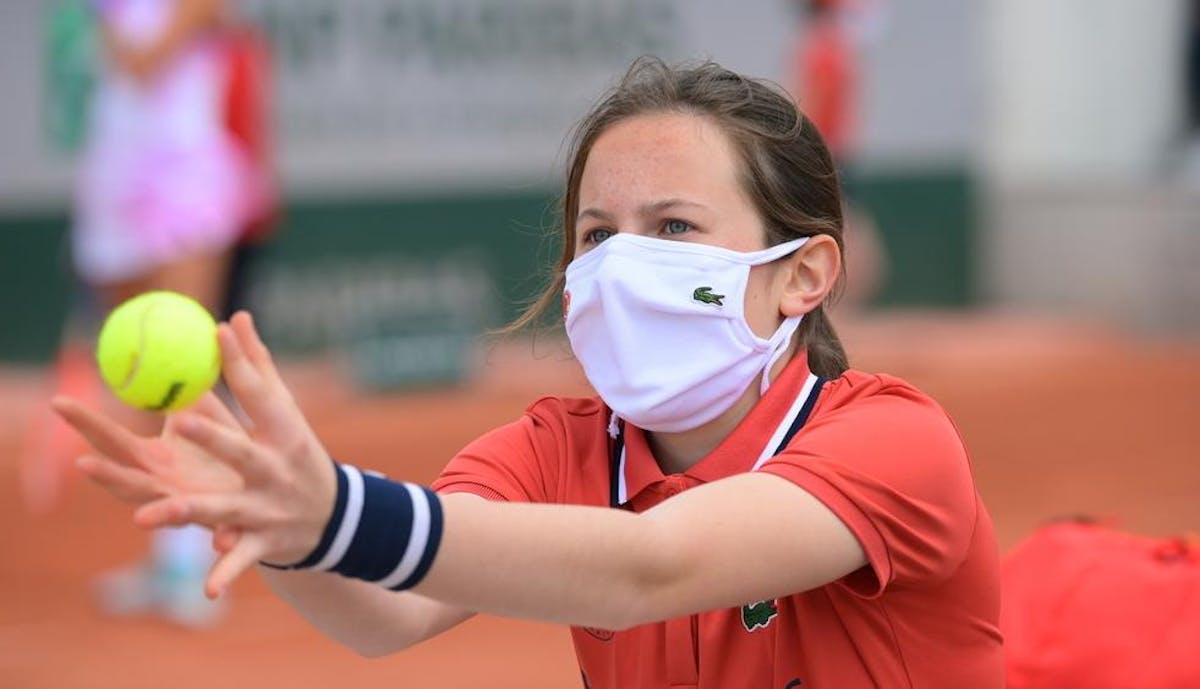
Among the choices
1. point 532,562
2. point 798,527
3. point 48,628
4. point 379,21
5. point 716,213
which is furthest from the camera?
point 379,21

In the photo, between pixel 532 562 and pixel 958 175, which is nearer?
pixel 532 562

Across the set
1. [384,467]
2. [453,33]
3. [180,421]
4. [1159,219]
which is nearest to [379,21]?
[453,33]

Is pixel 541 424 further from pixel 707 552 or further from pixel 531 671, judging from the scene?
pixel 531 671

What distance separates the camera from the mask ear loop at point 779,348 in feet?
8.62

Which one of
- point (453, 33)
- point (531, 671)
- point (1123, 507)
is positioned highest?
point (453, 33)

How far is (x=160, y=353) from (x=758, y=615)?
2.94 feet

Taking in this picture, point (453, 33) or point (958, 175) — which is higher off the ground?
point (453, 33)

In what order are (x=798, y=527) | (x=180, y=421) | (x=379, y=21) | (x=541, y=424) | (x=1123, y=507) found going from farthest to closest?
1. (x=379, y=21)
2. (x=1123, y=507)
3. (x=541, y=424)
4. (x=798, y=527)
5. (x=180, y=421)

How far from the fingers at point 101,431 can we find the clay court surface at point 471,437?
3.13 ft

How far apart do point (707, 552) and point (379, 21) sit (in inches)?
422

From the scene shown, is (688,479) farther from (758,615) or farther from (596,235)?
(596,235)

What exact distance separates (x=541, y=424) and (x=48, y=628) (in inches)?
197

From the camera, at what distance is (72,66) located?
9.82 metres

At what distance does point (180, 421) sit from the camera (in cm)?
186
